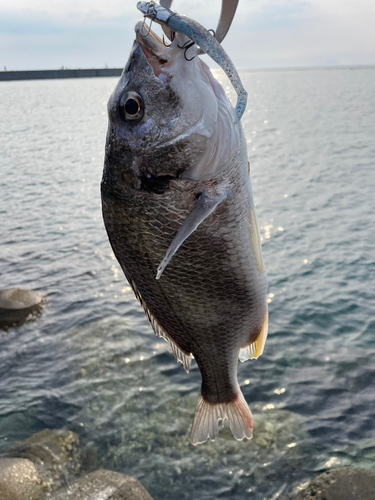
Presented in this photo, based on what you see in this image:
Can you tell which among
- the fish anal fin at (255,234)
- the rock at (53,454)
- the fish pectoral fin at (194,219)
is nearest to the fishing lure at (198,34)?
the fish pectoral fin at (194,219)

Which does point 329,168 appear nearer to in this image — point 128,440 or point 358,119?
point 128,440

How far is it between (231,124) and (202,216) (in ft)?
1.78

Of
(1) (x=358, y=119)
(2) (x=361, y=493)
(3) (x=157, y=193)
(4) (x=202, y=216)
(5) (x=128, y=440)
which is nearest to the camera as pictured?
(4) (x=202, y=216)

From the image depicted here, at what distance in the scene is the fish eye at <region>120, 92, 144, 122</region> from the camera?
2526mm

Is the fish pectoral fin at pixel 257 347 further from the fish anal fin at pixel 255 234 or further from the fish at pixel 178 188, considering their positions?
the fish anal fin at pixel 255 234

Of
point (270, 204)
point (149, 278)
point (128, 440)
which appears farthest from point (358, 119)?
point (149, 278)

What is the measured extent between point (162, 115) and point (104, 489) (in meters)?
4.54

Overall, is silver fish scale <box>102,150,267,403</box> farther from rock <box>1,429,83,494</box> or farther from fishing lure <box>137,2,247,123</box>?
rock <box>1,429,83,494</box>

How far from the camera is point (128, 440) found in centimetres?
711

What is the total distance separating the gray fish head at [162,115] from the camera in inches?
98.6

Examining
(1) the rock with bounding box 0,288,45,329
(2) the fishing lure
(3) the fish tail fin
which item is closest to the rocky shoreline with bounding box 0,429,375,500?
(3) the fish tail fin

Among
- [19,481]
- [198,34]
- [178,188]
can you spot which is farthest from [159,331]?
[19,481]

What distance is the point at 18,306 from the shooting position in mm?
10680

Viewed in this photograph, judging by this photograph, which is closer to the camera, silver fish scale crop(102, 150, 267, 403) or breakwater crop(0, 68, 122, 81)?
silver fish scale crop(102, 150, 267, 403)
